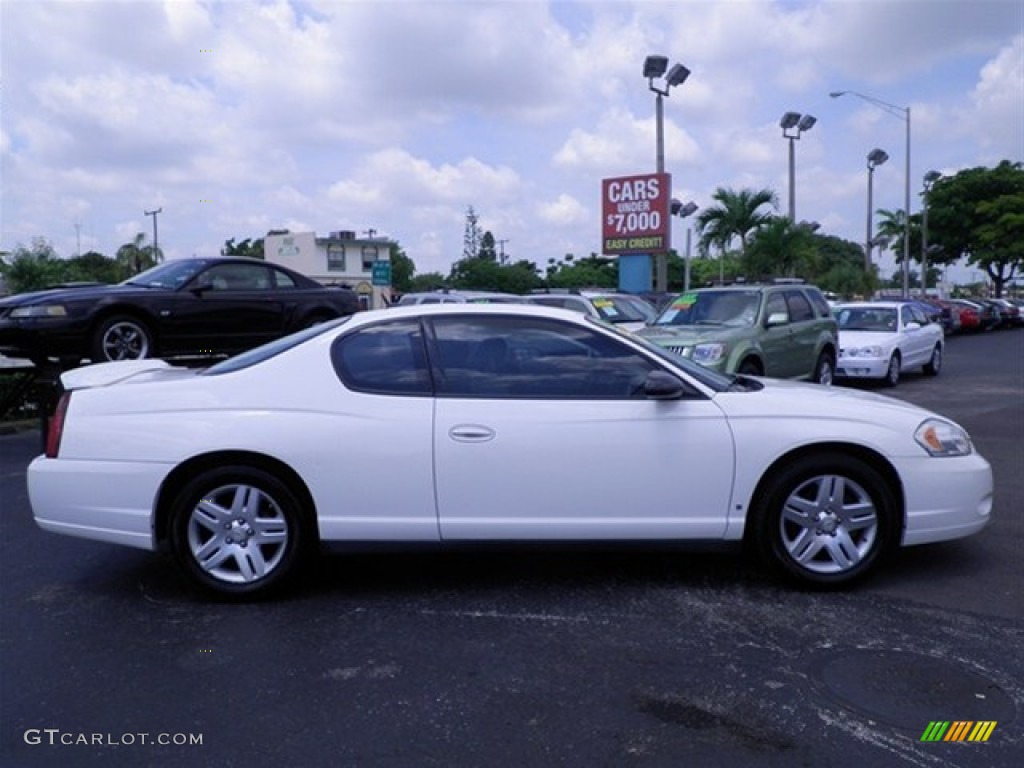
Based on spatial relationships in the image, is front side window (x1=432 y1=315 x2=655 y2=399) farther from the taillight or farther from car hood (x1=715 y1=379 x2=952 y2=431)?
the taillight

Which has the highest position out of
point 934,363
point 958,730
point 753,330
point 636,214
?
point 636,214

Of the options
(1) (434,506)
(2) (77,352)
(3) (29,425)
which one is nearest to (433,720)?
(1) (434,506)

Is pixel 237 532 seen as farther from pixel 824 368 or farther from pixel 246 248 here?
pixel 246 248

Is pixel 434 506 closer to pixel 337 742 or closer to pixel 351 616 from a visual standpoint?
pixel 351 616

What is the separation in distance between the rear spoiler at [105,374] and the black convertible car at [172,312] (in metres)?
3.76

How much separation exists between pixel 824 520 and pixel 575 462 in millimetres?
1339

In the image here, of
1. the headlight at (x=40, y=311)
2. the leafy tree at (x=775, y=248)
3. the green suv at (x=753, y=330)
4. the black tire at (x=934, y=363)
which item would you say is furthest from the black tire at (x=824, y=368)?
the leafy tree at (x=775, y=248)

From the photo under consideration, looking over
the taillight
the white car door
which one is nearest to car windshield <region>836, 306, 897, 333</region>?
the white car door

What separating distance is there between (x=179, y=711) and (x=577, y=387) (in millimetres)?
2333

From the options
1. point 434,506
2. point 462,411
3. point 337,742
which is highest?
point 462,411

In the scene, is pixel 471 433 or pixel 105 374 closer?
pixel 471 433

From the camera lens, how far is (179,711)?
3359 mm

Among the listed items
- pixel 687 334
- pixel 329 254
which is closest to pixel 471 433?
pixel 687 334

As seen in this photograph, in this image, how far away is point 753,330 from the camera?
10945 mm
